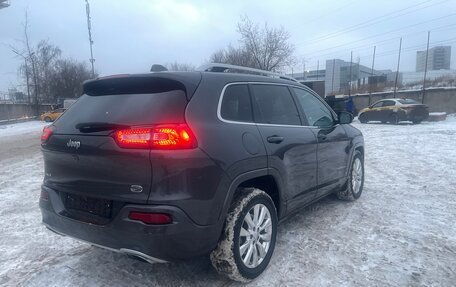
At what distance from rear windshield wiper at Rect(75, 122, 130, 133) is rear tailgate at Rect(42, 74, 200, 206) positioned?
13 mm

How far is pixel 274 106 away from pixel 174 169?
156 cm

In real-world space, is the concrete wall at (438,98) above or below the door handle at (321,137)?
below

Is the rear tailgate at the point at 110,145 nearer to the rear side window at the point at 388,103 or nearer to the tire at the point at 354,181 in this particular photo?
the tire at the point at 354,181

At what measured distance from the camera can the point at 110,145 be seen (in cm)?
260

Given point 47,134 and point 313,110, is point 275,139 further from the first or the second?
point 47,134

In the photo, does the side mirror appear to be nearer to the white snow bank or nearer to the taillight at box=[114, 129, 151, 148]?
the taillight at box=[114, 129, 151, 148]

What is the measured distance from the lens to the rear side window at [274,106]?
3.42 meters

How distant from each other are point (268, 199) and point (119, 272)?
4.97 feet

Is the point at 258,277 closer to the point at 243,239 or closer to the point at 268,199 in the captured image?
the point at 243,239

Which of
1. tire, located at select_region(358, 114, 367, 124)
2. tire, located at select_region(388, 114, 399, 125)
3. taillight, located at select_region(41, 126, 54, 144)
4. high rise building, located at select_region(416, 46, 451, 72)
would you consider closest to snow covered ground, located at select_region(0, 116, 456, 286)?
taillight, located at select_region(41, 126, 54, 144)

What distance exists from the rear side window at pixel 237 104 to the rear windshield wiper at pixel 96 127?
85cm

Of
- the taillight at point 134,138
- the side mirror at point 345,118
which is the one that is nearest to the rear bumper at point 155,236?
the taillight at point 134,138

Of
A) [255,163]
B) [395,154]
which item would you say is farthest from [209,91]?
[395,154]

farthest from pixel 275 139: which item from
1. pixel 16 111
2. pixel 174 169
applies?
pixel 16 111
